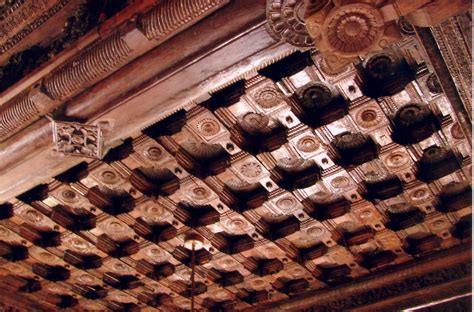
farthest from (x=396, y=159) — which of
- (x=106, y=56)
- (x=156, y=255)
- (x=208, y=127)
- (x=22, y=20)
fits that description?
(x=22, y=20)

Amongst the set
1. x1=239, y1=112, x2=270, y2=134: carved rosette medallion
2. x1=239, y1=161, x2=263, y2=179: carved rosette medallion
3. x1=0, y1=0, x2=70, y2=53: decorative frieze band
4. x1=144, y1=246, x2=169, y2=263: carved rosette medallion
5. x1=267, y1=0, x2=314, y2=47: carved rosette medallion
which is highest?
x1=0, y1=0, x2=70, y2=53: decorative frieze band

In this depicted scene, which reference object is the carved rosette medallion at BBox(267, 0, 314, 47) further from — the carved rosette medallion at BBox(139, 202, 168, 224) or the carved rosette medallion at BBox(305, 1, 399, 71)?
the carved rosette medallion at BBox(139, 202, 168, 224)

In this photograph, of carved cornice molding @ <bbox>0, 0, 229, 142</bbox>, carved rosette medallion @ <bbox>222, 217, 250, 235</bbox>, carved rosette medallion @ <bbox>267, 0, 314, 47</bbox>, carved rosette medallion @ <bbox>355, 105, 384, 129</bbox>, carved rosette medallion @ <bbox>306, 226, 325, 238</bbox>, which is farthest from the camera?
carved rosette medallion @ <bbox>306, 226, 325, 238</bbox>

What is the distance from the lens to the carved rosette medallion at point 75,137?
4.50 metres

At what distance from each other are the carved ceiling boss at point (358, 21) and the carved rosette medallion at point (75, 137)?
2.27 metres

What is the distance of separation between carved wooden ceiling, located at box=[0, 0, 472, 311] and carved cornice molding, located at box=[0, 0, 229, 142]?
1.09 feet

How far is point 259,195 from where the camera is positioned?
6.18 metres

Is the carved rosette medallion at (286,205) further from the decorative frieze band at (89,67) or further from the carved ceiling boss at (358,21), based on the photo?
the carved ceiling boss at (358,21)

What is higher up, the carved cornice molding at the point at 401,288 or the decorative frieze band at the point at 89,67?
the decorative frieze band at the point at 89,67

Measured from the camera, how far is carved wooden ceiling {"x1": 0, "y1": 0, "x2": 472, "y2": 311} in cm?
491

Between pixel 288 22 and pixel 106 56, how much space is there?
5.05 feet

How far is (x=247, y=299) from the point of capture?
804 cm

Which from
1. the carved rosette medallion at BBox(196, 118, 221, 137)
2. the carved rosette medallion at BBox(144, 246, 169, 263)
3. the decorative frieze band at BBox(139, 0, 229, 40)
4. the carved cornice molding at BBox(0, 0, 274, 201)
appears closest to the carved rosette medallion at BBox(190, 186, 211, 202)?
the carved rosette medallion at BBox(196, 118, 221, 137)

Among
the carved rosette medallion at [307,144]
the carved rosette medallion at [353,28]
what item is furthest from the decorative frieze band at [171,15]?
the carved rosette medallion at [307,144]
